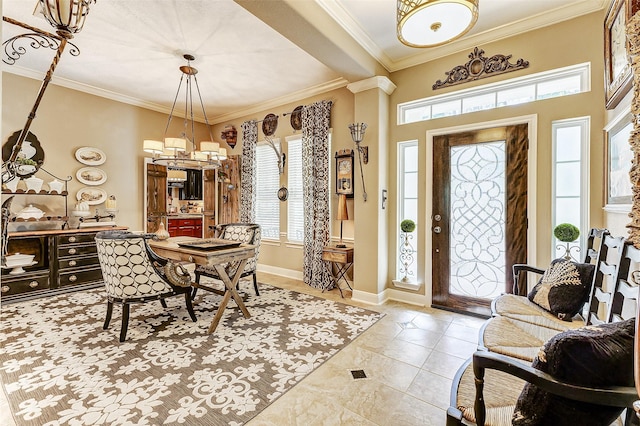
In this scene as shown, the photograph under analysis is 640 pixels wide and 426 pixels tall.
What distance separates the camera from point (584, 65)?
292 centimetres

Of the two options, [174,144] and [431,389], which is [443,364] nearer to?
[431,389]

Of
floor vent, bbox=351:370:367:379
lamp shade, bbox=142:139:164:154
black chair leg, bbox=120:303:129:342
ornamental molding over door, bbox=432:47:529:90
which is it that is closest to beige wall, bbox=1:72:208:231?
lamp shade, bbox=142:139:164:154

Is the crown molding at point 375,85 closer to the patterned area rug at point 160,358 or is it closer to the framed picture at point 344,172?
the framed picture at point 344,172

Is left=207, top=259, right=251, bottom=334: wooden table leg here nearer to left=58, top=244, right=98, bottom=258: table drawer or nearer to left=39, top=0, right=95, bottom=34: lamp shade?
left=39, top=0, right=95, bottom=34: lamp shade

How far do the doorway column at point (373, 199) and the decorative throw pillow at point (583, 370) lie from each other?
2.78 meters

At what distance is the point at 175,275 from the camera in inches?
123

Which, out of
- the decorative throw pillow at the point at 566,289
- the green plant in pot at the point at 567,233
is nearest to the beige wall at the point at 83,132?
the decorative throw pillow at the point at 566,289

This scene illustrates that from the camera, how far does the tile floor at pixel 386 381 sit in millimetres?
1909

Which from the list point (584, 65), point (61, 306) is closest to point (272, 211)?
point (61, 306)

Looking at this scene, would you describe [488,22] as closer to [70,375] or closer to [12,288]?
[70,375]

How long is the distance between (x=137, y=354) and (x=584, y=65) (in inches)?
197

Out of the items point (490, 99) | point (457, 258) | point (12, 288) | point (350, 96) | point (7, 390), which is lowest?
point (7, 390)

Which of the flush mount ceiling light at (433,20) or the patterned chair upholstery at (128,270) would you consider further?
the patterned chair upholstery at (128,270)

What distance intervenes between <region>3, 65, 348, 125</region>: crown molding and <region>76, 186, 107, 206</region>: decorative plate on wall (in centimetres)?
157
